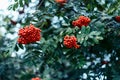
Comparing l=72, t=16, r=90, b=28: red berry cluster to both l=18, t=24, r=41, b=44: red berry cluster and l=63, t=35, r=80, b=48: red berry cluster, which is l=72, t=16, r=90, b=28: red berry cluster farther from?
l=18, t=24, r=41, b=44: red berry cluster

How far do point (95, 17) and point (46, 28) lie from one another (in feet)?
2.48

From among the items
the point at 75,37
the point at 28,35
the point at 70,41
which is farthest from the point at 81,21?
the point at 28,35

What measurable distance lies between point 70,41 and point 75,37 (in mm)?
149

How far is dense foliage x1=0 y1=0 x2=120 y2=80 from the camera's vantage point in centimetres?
358

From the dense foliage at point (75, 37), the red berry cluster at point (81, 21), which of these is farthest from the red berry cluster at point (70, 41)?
the red berry cluster at point (81, 21)

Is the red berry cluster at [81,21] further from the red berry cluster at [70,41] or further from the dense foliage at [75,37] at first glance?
the red berry cluster at [70,41]

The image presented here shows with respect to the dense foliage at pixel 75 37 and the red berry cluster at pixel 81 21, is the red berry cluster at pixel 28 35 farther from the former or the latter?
the red berry cluster at pixel 81 21

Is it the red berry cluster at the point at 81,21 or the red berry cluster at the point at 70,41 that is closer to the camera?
the red berry cluster at the point at 70,41

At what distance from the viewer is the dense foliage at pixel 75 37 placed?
11.7 feet

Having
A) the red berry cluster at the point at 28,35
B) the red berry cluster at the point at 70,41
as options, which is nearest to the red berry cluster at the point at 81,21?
the red berry cluster at the point at 70,41

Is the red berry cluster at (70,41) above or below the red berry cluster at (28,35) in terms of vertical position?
below

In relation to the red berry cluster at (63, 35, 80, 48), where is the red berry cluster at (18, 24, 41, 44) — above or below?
above

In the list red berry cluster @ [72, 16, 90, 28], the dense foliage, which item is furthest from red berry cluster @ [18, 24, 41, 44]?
red berry cluster @ [72, 16, 90, 28]

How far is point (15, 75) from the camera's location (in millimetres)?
7590
